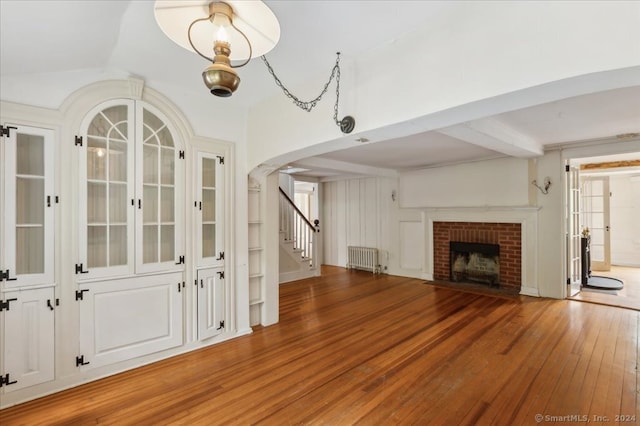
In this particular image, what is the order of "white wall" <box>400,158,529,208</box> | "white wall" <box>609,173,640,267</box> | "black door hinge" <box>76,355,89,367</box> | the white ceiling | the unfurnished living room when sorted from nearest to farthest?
the unfurnished living room
the white ceiling
"black door hinge" <box>76,355,89,367</box>
"white wall" <box>400,158,529,208</box>
"white wall" <box>609,173,640,267</box>

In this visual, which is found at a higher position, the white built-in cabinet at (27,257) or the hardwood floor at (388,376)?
the white built-in cabinet at (27,257)

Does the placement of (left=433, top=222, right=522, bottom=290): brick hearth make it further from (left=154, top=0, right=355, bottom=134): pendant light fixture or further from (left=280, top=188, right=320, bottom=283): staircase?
(left=154, top=0, right=355, bottom=134): pendant light fixture

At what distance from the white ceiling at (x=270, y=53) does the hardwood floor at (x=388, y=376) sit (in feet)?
6.96

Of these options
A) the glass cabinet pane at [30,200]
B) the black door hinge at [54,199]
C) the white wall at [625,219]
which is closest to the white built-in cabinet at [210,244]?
the black door hinge at [54,199]

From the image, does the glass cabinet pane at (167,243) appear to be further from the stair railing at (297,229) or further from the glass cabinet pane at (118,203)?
the stair railing at (297,229)

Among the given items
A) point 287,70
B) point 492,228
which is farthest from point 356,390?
point 492,228

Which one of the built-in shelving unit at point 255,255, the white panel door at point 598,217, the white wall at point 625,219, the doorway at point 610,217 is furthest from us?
the white wall at point 625,219

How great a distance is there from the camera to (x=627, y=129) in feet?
12.4

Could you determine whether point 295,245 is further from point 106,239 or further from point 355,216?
point 106,239

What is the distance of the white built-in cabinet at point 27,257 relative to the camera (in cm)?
220

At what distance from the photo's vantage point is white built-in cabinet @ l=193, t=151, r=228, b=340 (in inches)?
125

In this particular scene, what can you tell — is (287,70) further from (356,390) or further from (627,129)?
(627,129)

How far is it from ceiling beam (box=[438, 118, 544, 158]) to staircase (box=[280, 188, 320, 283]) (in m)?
4.14

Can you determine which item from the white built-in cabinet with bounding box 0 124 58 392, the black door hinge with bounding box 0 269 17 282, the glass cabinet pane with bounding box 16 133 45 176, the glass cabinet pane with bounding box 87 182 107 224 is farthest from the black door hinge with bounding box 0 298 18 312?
the glass cabinet pane with bounding box 16 133 45 176
